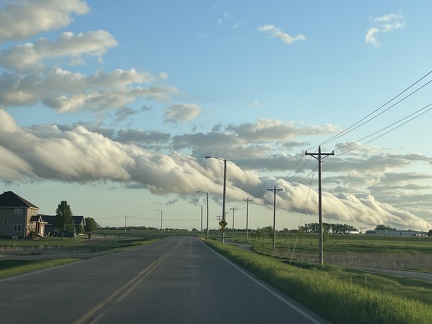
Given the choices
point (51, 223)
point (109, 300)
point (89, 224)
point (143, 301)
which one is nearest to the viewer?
point (143, 301)

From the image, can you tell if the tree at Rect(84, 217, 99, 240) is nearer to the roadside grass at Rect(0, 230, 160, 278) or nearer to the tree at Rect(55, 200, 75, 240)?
the tree at Rect(55, 200, 75, 240)

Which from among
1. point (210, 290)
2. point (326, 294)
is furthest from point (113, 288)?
point (326, 294)

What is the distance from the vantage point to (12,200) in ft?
324

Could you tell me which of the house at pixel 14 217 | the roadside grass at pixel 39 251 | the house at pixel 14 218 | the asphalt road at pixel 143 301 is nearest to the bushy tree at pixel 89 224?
the house at pixel 14 217

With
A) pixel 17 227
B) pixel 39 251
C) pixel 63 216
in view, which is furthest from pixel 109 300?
pixel 63 216

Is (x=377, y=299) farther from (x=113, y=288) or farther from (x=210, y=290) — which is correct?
(x=113, y=288)

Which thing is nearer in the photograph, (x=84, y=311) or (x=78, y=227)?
(x=84, y=311)

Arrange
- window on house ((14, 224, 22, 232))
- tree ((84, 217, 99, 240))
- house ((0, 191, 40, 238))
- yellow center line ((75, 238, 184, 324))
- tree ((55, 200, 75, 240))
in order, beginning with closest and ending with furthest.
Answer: yellow center line ((75, 238, 184, 324))
house ((0, 191, 40, 238))
window on house ((14, 224, 22, 232))
tree ((55, 200, 75, 240))
tree ((84, 217, 99, 240))

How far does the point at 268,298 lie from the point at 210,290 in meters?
2.62

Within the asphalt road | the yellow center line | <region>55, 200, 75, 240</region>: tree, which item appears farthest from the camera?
<region>55, 200, 75, 240</region>: tree

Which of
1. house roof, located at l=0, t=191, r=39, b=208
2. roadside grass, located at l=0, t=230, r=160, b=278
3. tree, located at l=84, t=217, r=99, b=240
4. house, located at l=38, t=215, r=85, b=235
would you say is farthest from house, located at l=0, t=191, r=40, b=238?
tree, located at l=84, t=217, r=99, b=240

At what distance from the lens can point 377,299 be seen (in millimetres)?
13156

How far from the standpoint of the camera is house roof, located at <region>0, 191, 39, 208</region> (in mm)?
97562

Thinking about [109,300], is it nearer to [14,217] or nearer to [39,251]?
[39,251]
